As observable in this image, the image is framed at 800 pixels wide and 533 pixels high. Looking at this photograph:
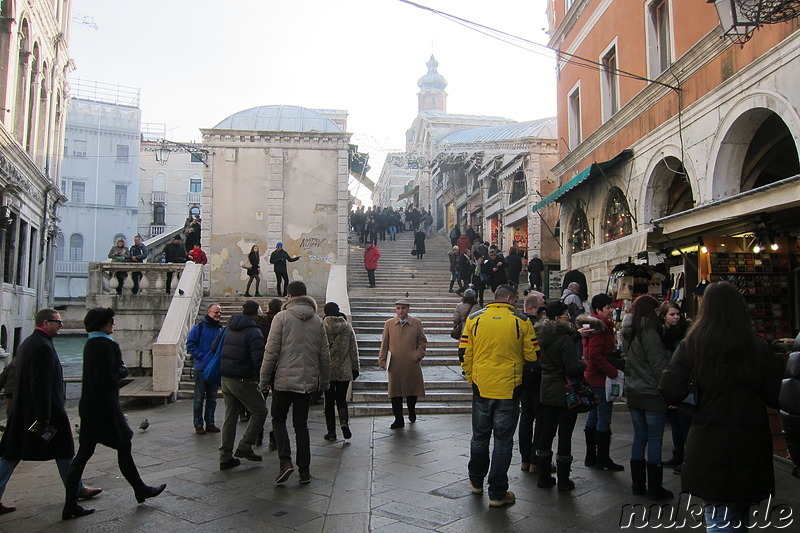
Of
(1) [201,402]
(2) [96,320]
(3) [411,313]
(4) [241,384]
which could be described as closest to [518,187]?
(3) [411,313]

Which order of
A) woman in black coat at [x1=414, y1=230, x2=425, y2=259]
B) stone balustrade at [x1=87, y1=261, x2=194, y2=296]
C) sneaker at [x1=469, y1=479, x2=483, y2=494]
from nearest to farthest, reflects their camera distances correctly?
sneaker at [x1=469, y1=479, x2=483, y2=494] → stone balustrade at [x1=87, y1=261, x2=194, y2=296] → woman in black coat at [x1=414, y1=230, x2=425, y2=259]

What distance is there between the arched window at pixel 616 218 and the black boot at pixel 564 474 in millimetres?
9028

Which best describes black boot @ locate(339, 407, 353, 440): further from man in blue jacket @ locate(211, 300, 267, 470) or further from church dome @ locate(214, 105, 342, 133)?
church dome @ locate(214, 105, 342, 133)

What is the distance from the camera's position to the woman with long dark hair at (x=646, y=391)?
4.92 meters

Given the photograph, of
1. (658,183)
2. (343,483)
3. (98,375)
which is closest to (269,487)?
(343,483)

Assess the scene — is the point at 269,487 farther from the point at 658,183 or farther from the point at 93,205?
the point at 93,205

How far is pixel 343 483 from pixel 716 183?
24.7ft

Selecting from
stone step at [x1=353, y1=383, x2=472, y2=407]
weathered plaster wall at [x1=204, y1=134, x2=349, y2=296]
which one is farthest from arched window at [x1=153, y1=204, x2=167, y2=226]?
stone step at [x1=353, y1=383, x2=472, y2=407]

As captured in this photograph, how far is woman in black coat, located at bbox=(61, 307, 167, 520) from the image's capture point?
4840 mm

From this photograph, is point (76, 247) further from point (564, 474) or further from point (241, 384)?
point (564, 474)

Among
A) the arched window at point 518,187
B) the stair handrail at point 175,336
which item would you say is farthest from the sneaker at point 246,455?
the arched window at point 518,187

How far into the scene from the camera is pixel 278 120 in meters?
22.7

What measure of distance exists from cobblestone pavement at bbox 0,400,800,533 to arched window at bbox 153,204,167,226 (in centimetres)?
4423

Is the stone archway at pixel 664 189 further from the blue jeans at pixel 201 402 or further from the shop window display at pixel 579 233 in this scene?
the blue jeans at pixel 201 402
